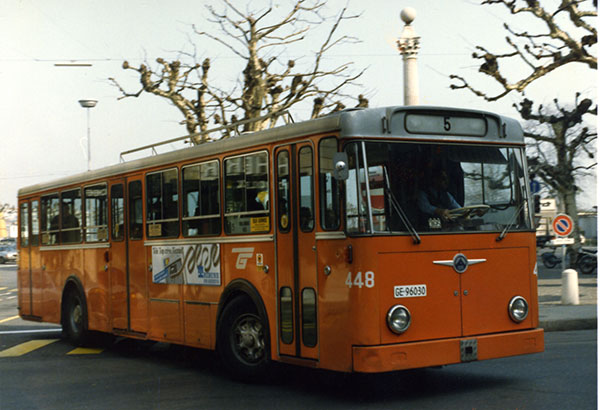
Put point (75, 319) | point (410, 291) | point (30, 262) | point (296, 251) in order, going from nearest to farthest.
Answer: point (410, 291) → point (296, 251) → point (75, 319) → point (30, 262)

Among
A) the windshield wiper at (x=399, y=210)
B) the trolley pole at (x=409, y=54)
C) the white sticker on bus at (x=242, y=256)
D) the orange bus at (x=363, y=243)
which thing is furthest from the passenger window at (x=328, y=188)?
the trolley pole at (x=409, y=54)

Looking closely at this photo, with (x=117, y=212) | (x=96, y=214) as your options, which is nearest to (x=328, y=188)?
(x=117, y=212)

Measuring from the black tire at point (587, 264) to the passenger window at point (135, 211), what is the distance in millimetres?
25567

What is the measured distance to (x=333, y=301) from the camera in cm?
847

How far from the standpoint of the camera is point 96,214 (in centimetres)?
1396

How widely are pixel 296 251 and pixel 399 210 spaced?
1.22 metres

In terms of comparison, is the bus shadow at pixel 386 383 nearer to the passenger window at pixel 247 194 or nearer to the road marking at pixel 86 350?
the passenger window at pixel 247 194

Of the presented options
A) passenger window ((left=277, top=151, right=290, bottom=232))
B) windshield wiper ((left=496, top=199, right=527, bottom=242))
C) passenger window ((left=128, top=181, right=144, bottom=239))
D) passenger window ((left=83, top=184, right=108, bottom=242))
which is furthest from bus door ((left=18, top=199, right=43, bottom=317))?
windshield wiper ((left=496, top=199, right=527, bottom=242))

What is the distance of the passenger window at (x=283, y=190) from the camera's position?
30.1 feet

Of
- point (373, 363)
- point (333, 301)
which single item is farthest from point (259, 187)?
point (373, 363)

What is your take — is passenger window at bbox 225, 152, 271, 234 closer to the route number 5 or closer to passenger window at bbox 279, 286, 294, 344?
passenger window at bbox 279, 286, 294, 344

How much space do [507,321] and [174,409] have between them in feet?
11.0

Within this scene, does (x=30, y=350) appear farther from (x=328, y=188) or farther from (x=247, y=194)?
(x=328, y=188)

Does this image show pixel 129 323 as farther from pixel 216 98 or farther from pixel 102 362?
pixel 216 98
